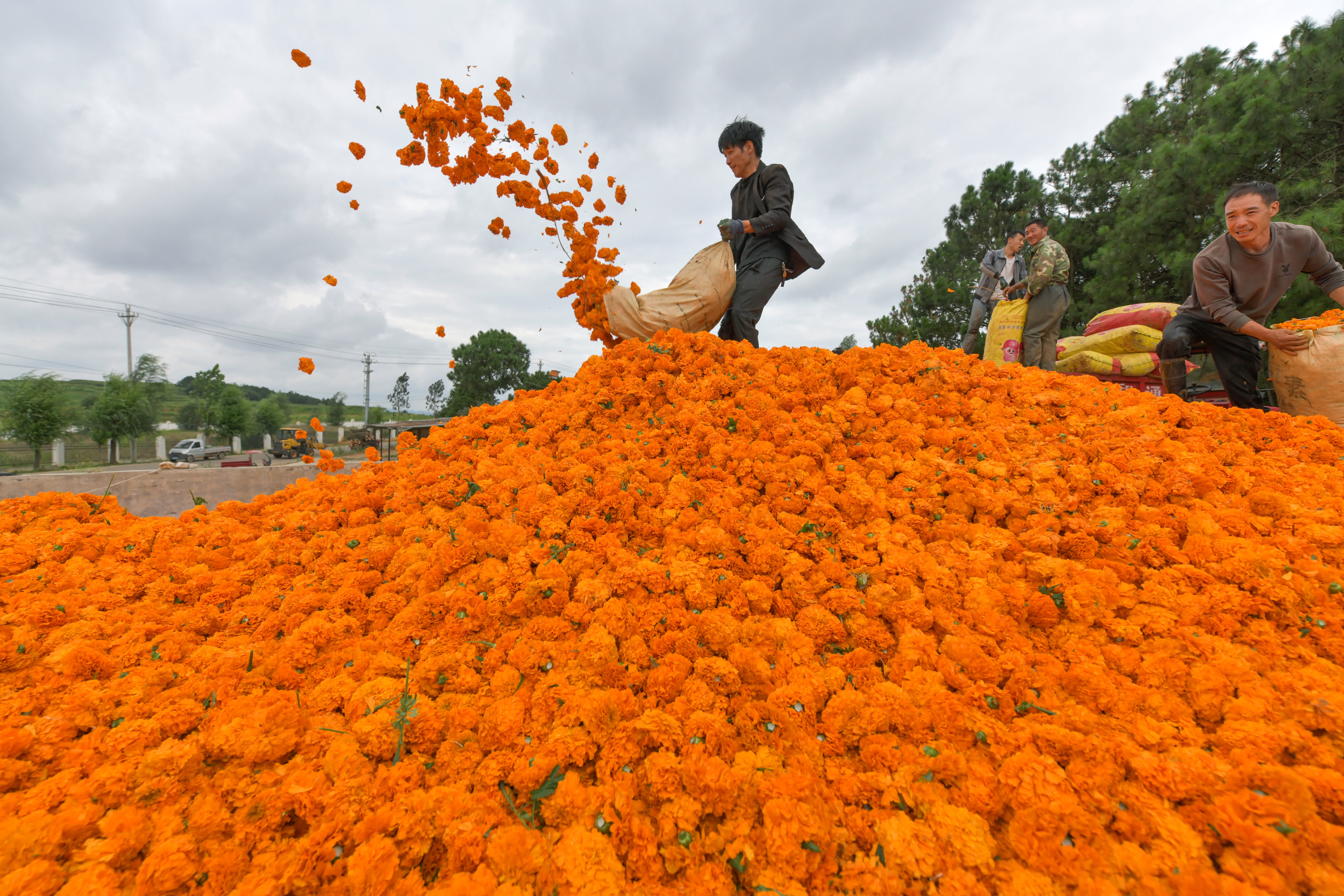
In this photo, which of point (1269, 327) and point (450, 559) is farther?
point (1269, 327)

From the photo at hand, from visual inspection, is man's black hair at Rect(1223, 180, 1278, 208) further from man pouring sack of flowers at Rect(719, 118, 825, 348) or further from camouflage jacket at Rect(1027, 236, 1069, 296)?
man pouring sack of flowers at Rect(719, 118, 825, 348)

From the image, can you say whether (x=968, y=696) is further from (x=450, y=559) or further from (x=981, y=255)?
(x=981, y=255)

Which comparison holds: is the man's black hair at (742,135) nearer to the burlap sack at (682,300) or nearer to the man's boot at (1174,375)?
the burlap sack at (682,300)

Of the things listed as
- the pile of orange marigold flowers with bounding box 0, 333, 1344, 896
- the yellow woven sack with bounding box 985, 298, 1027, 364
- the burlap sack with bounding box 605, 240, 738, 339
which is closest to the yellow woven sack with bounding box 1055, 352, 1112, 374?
the yellow woven sack with bounding box 985, 298, 1027, 364

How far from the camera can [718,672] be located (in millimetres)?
1471

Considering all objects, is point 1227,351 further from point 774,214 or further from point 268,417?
point 268,417

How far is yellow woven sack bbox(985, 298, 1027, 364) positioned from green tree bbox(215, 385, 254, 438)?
3925 centimetres

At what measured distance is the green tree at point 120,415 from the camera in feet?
80.1

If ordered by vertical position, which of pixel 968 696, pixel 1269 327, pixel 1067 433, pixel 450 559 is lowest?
pixel 968 696

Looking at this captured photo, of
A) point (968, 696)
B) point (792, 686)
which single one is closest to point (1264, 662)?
point (968, 696)

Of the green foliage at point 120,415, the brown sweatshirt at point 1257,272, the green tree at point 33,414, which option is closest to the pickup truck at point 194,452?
the green foliage at point 120,415

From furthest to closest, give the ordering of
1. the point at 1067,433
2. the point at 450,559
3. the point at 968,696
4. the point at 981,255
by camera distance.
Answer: the point at 981,255 < the point at 1067,433 < the point at 450,559 < the point at 968,696

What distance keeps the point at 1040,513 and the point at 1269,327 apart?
102 inches

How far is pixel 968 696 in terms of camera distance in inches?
54.6
